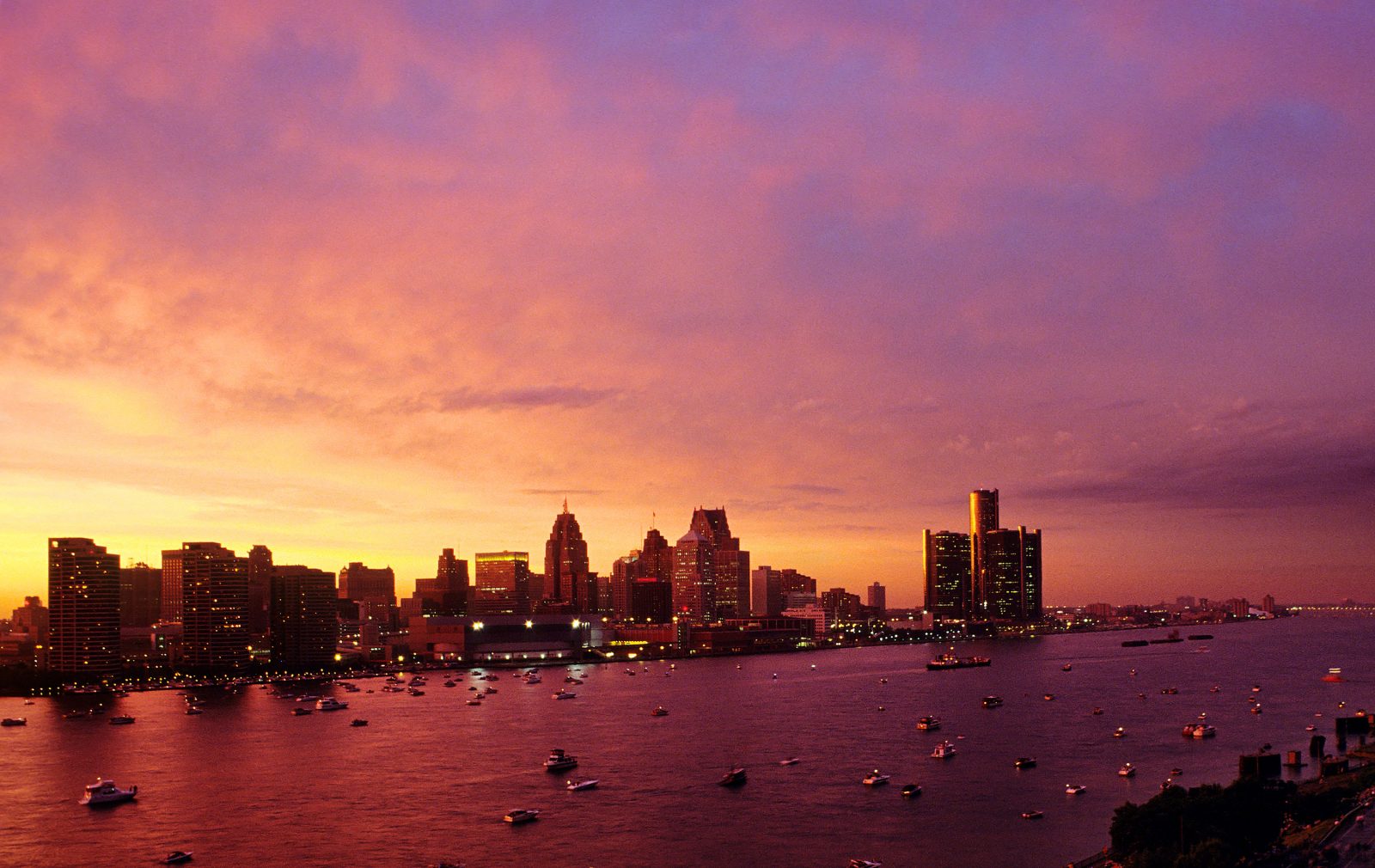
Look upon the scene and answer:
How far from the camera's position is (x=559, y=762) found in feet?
267

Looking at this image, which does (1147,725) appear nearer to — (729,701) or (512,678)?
(729,701)

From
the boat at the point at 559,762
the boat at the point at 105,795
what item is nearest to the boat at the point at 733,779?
the boat at the point at 559,762

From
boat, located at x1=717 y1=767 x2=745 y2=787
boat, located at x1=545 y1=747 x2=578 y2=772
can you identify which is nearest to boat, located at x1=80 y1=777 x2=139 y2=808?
boat, located at x1=545 y1=747 x2=578 y2=772

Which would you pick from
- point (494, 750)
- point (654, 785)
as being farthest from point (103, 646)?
point (654, 785)

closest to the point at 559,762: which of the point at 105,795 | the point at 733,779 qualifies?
the point at 733,779

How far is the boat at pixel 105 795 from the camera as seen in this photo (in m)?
72.4

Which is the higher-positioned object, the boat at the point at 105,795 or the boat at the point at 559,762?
the boat at the point at 105,795

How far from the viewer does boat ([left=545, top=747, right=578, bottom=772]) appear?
80875 millimetres

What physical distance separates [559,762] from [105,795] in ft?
96.0

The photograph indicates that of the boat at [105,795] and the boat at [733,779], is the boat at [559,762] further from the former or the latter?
the boat at [105,795]

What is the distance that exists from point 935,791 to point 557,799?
23.4m

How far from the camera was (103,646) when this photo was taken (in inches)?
7869

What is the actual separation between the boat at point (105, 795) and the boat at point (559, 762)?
27237 millimetres

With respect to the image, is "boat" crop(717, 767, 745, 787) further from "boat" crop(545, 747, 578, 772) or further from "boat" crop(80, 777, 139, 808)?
"boat" crop(80, 777, 139, 808)
